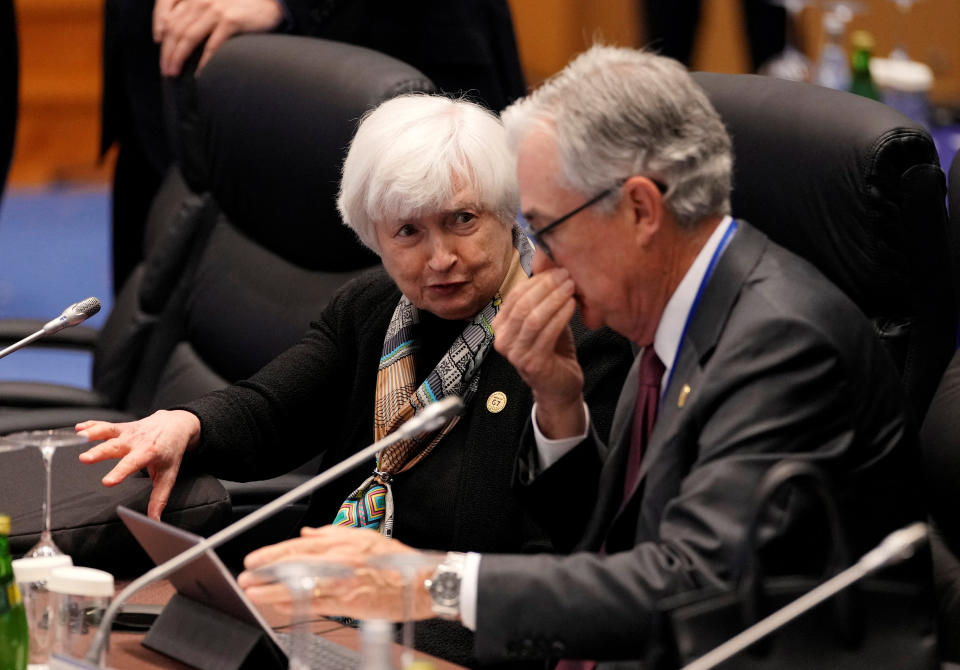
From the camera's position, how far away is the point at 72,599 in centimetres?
150

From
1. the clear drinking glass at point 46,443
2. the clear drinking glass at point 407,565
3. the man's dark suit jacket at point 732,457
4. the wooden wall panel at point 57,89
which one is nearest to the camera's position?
the clear drinking glass at point 407,565

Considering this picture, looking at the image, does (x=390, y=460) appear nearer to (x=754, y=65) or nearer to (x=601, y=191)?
(x=601, y=191)

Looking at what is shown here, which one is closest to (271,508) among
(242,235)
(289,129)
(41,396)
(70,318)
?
(70,318)

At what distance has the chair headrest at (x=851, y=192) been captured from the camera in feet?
6.13

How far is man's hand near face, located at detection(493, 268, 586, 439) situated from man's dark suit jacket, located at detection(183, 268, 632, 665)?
0.43ft

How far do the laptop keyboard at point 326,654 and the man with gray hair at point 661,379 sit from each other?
0.07m

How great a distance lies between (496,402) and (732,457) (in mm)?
689

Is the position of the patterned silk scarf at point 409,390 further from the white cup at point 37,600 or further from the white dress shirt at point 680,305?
the white cup at point 37,600

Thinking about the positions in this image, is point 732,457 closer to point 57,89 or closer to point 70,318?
point 70,318

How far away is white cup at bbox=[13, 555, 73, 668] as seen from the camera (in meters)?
1.52

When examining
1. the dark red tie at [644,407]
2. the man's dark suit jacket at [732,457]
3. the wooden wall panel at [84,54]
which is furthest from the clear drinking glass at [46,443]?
the wooden wall panel at [84,54]

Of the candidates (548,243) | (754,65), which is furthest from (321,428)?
(754,65)

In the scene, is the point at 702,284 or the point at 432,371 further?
the point at 432,371

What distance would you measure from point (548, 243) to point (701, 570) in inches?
17.4
